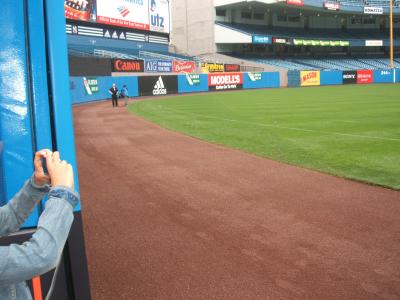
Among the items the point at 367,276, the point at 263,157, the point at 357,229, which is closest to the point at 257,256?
the point at 367,276

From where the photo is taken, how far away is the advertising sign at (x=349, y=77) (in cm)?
5481

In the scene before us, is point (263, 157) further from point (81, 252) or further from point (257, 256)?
point (81, 252)

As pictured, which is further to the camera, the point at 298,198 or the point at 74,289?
the point at 298,198

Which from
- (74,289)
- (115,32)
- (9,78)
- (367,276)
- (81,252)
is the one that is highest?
(115,32)

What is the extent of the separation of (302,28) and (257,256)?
74.1 meters

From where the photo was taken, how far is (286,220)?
566 centimetres

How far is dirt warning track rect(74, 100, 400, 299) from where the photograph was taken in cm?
391

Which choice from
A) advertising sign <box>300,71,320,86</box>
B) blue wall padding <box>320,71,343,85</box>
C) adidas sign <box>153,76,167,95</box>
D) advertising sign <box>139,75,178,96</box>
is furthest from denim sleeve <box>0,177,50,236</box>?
blue wall padding <box>320,71,343,85</box>

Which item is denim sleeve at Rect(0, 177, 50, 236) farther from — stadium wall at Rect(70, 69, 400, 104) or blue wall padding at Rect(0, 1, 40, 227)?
stadium wall at Rect(70, 69, 400, 104)

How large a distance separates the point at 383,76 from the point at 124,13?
34196mm

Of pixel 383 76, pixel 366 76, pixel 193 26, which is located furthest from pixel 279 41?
pixel 383 76

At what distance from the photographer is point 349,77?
181 ft

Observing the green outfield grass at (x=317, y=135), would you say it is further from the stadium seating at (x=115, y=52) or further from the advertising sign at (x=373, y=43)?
the advertising sign at (x=373, y=43)

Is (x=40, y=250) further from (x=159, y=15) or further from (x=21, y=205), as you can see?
(x=159, y=15)
